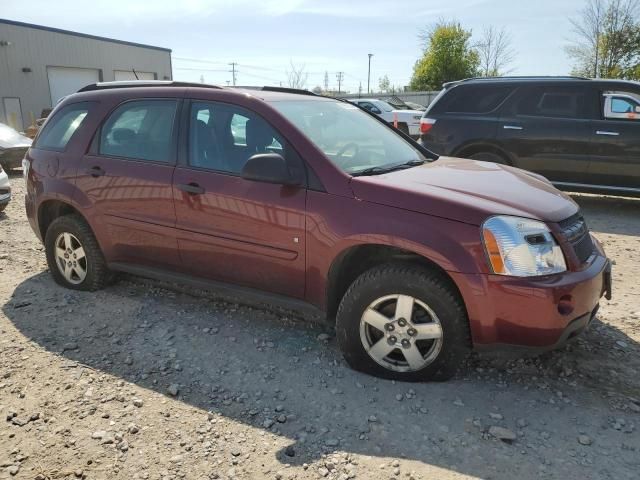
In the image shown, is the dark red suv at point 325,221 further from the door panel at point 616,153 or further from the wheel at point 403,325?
the door panel at point 616,153

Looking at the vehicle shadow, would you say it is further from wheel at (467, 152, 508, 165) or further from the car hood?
wheel at (467, 152, 508, 165)

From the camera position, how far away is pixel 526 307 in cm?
264

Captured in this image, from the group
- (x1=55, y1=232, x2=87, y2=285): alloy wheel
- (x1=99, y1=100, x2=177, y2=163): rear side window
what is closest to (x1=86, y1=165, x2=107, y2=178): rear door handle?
(x1=99, y1=100, x2=177, y2=163): rear side window

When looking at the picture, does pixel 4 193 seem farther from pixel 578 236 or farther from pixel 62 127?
pixel 578 236

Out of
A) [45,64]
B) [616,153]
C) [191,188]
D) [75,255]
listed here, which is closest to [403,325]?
[191,188]

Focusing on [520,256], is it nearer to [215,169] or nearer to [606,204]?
[215,169]

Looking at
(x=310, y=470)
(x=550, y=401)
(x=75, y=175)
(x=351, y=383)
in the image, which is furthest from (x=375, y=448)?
(x=75, y=175)

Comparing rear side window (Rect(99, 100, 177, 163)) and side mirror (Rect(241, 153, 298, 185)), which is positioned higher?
rear side window (Rect(99, 100, 177, 163))

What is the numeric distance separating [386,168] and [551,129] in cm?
486

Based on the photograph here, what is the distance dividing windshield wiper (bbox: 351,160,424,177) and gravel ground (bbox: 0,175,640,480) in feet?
3.92

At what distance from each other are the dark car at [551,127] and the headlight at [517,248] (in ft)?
17.0

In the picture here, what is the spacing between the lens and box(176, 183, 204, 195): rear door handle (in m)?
3.51

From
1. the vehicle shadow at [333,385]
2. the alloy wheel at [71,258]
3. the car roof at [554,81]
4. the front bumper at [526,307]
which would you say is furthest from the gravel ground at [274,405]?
the car roof at [554,81]

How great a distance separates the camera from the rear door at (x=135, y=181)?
3740 mm
